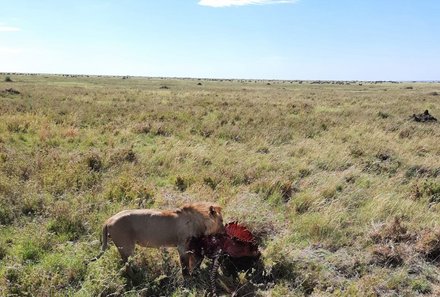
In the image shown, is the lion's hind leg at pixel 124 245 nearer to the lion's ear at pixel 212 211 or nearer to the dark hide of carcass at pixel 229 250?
the dark hide of carcass at pixel 229 250

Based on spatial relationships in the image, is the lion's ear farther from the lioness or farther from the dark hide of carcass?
the dark hide of carcass

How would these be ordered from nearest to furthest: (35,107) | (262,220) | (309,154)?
(262,220)
(309,154)
(35,107)

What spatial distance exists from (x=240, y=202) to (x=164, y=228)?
2.69m

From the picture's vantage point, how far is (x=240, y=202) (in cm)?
741

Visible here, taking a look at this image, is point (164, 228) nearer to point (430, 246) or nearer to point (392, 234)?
point (392, 234)

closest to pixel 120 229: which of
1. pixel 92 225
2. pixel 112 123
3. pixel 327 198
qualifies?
pixel 92 225

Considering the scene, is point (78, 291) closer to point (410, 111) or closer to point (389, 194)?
point (389, 194)

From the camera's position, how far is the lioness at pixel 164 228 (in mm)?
4863

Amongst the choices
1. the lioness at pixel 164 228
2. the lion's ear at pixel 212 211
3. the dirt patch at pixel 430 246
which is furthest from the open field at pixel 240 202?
the lion's ear at pixel 212 211

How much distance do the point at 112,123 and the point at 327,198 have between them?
10908 mm

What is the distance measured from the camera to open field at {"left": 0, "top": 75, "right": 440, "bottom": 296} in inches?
197

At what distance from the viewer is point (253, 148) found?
42.8 ft

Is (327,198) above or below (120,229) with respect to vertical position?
below

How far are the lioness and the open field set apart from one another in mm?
255
